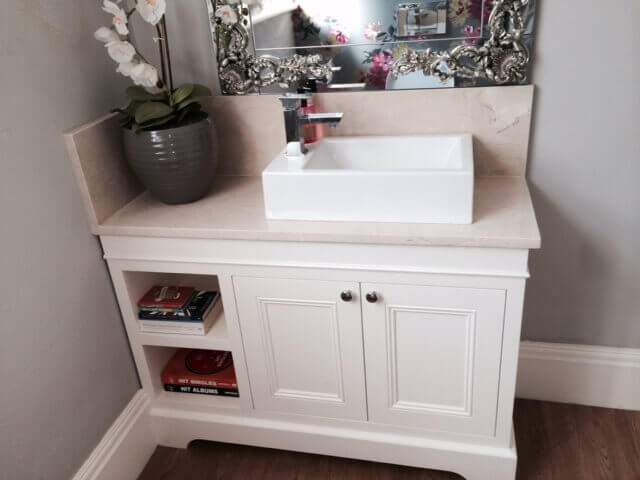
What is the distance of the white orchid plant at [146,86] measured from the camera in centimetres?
138

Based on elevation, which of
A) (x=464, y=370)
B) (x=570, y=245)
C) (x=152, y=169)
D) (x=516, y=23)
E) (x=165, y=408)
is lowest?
(x=165, y=408)

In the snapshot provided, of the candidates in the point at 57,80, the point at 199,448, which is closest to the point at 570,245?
the point at 199,448

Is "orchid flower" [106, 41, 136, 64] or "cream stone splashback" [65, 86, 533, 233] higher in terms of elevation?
"orchid flower" [106, 41, 136, 64]

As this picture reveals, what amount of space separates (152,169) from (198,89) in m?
0.25

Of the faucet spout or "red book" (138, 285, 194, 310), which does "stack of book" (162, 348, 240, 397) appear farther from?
the faucet spout

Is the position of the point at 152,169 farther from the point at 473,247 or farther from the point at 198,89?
the point at 473,247

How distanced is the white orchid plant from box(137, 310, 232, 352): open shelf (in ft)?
1.90

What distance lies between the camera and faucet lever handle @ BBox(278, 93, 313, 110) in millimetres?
1516

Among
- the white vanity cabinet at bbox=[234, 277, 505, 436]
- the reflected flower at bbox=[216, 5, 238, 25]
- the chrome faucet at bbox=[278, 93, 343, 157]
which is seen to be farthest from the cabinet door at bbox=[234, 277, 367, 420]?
the reflected flower at bbox=[216, 5, 238, 25]

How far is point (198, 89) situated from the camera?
156 centimetres

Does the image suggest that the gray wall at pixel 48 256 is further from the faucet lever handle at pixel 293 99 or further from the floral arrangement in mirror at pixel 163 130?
the faucet lever handle at pixel 293 99

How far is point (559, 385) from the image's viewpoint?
187 centimetres

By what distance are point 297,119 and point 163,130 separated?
0.35 metres

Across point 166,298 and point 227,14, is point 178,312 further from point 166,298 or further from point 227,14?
point 227,14
